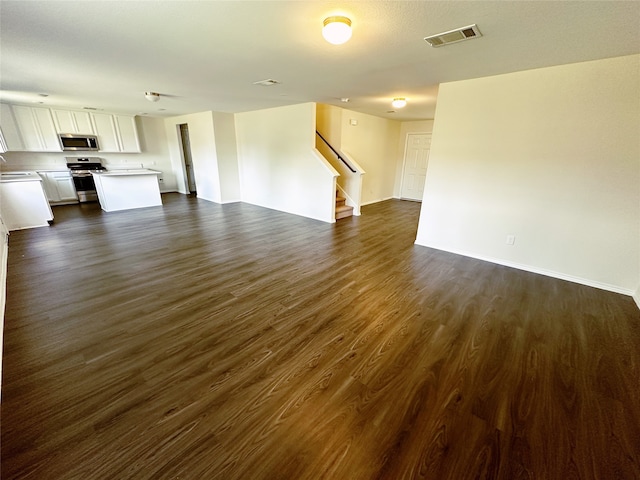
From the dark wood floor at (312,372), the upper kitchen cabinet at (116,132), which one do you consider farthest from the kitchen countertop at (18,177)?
the dark wood floor at (312,372)

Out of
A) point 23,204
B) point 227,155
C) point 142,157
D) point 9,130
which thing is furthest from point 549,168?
point 9,130

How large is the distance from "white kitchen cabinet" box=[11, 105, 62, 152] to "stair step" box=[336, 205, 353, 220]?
7360 mm

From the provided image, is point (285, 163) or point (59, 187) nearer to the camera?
point (285, 163)

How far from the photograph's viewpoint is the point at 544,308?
2623 millimetres

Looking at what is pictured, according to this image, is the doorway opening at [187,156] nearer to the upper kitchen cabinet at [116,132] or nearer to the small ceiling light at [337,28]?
the upper kitchen cabinet at [116,132]

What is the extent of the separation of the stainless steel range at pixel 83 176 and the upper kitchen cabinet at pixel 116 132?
0.59m

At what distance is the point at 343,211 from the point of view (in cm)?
602

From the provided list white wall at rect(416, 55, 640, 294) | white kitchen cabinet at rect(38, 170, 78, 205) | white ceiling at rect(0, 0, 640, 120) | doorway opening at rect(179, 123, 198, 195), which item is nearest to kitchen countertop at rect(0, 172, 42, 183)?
white kitchen cabinet at rect(38, 170, 78, 205)

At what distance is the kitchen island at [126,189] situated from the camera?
19.6 feet

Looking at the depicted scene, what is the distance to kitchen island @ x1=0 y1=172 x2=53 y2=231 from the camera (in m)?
4.50

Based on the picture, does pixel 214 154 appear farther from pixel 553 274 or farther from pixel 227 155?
pixel 553 274

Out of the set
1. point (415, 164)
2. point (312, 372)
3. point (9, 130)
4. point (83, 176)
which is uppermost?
point (9, 130)

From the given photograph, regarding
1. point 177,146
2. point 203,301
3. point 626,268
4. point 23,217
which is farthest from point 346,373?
point 177,146

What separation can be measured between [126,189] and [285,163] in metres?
3.95
